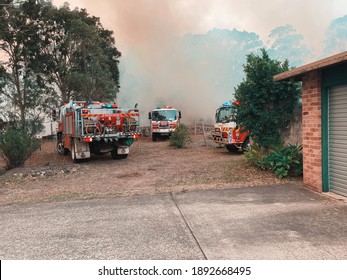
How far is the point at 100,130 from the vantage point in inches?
483

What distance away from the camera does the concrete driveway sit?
3861mm

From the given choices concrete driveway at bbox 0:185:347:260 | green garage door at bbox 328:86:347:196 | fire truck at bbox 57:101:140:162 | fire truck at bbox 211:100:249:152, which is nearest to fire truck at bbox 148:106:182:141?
fire truck at bbox 211:100:249:152

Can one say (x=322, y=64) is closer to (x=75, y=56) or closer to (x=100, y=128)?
(x=100, y=128)

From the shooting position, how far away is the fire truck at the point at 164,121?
24.2 m

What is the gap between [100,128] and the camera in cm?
1228

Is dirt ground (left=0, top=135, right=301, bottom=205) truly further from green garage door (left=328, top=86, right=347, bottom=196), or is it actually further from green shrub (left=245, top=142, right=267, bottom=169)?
green garage door (left=328, top=86, right=347, bottom=196)

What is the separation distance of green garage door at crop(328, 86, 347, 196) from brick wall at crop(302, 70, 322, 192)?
221mm

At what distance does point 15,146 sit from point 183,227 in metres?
9.06

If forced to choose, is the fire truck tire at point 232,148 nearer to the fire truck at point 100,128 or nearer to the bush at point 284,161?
the fire truck at point 100,128

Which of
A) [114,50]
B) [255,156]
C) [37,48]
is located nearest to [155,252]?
[255,156]

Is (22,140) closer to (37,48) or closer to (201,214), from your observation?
(201,214)

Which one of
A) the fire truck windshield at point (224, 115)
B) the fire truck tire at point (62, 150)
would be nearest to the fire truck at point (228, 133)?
the fire truck windshield at point (224, 115)

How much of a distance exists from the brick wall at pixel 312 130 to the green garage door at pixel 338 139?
221 millimetres
